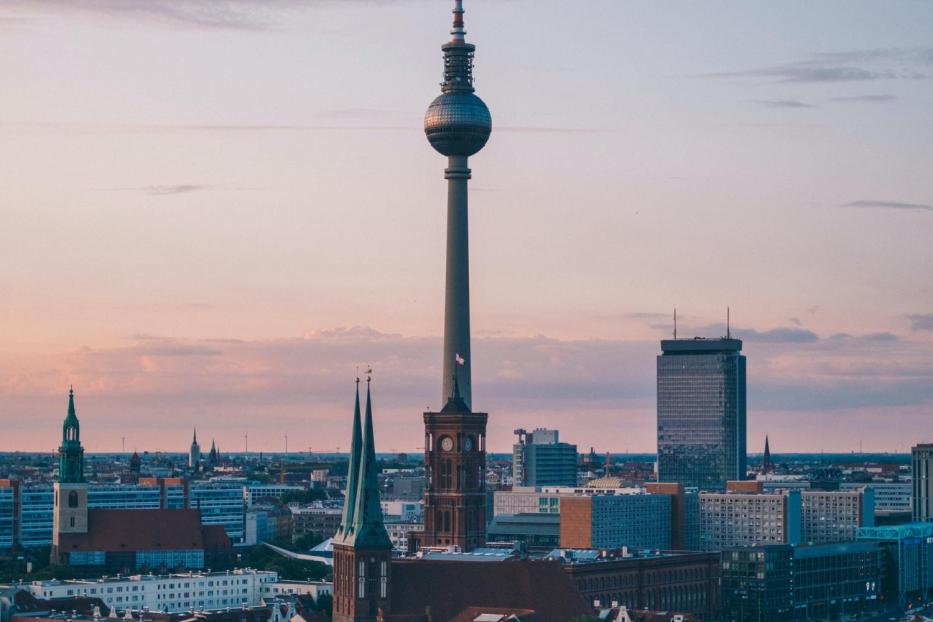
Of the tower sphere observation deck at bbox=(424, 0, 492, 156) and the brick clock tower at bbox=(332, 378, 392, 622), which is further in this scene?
the tower sphere observation deck at bbox=(424, 0, 492, 156)

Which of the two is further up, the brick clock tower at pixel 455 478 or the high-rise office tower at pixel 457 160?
the high-rise office tower at pixel 457 160

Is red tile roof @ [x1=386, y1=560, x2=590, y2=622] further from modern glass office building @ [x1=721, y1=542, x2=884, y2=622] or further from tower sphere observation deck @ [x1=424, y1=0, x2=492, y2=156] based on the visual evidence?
tower sphere observation deck @ [x1=424, y1=0, x2=492, y2=156]

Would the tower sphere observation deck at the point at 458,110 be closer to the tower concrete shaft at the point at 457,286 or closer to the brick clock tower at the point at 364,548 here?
the tower concrete shaft at the point at 457,286

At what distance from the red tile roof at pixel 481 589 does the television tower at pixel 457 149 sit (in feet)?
171

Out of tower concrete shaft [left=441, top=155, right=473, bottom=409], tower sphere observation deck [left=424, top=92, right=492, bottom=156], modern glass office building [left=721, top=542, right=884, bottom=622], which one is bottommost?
modern glass office building [left=721, top=542, right=884, bottom=622]

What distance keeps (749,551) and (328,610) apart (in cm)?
4748

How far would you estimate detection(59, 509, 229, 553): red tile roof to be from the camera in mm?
188375

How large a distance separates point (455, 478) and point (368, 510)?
122ft

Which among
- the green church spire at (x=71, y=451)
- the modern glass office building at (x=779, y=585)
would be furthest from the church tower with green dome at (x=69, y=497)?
the modern glass office building at (x=779, y=585)

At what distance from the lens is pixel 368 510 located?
119062 mm

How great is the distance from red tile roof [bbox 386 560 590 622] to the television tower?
52.2 meters

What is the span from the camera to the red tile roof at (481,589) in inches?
4825

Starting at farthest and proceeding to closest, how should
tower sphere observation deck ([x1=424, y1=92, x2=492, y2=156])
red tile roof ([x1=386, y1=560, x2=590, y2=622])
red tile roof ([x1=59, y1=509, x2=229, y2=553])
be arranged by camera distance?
red tile roof ([x1=59, y1=509, x2=229, y2=553]) → tower sphere observation deck ([x1=424, y1=92, x2=492, y2=156]) → red tile roof ([x1=386, y1=560, x2=590, y2=622])

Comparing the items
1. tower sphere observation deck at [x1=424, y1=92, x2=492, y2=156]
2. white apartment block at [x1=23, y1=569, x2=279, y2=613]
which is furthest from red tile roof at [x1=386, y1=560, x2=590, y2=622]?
tower sphere observation deck at [x1=424, y1=92, x2=492, y2=156]
